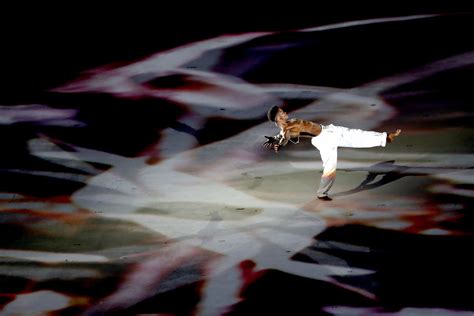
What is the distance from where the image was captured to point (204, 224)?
827 centimetres

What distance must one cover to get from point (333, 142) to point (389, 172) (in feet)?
2.58

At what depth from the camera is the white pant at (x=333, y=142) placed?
8383mm

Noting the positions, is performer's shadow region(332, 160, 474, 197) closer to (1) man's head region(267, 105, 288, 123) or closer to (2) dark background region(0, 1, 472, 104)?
(1) man's head region(267, 105, 288, 123)

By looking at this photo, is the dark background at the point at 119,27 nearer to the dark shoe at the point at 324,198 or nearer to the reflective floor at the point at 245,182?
the reflective floor at the point at 245,182

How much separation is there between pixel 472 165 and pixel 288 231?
198 centimetres

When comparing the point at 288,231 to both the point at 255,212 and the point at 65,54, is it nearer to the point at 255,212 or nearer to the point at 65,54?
the point at 255,212

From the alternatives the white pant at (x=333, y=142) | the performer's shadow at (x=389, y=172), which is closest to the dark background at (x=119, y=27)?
the performer's shadow at (x=389, y=172)

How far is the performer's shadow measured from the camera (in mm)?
8656

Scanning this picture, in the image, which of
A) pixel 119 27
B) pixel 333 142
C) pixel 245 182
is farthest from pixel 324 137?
pixel 119 27

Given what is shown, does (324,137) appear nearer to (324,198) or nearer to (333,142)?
(333,142)

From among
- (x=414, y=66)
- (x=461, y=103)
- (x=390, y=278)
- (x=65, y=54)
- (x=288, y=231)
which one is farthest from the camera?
(x=65, y=54)

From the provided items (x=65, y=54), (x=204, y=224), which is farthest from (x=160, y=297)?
(x=65, y=54)

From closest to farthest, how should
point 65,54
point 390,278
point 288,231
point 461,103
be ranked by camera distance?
point 390,278 → point 288,231 → point 461,103 → point 65,54

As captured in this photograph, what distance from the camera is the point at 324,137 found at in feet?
27.7
